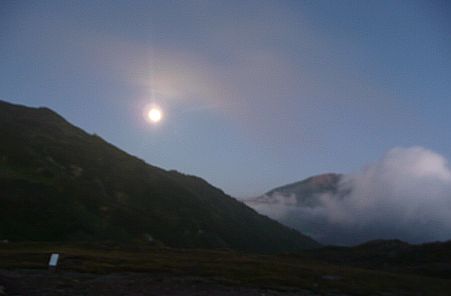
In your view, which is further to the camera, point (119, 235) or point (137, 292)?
point (119, 235)

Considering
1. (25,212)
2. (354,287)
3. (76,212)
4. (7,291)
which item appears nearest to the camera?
(7,291)

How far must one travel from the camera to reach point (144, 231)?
18350 centimetres

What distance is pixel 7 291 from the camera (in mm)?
34781

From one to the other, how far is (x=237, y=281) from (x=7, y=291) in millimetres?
29907

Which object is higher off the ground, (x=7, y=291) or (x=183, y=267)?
(x=183, y=267)

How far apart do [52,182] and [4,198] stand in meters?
34.7

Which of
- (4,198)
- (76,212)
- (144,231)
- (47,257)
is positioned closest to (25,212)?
(4,198)

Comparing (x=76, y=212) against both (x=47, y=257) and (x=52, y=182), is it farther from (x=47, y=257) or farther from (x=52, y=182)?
(x=47, y=257)

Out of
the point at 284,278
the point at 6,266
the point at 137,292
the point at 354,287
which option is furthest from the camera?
the point at 284,278

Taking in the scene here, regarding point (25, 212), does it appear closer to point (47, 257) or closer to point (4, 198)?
point (4, 198)

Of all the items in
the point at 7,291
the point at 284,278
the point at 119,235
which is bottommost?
the point at 7,291

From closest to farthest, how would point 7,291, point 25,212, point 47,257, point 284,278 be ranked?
point 7,291 < point 284,278 < point 47,257 < point 25,212

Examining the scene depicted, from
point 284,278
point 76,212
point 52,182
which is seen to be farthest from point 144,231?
point 284,278

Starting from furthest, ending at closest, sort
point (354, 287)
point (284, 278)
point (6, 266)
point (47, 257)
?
point (47, 257) → point (284, 278) → point (354, 287) → point (6, 266)
